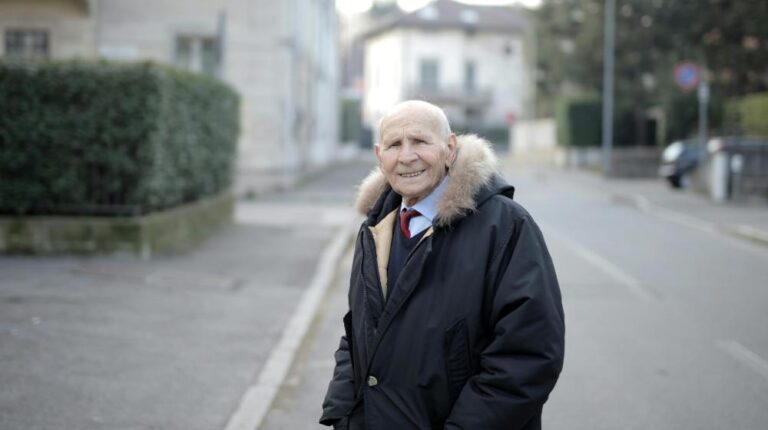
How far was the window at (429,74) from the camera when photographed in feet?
260

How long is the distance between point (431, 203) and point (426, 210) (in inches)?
1.3

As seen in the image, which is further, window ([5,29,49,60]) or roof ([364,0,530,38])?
roof ([364,0,530,38])

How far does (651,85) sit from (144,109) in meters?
33.1

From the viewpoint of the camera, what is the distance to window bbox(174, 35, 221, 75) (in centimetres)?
2545

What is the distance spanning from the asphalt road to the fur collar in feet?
9.78

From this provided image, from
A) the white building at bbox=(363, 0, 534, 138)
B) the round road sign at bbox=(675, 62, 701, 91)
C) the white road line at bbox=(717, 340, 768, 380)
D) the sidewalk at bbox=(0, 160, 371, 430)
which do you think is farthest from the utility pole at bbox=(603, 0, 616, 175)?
the white building at bbox=(363, 0, 534, 138)

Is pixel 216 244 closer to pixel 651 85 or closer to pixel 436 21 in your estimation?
pixel 651 85

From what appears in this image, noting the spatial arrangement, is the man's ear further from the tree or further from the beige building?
the tree

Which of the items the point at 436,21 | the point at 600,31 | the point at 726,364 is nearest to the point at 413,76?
the point at 436,21

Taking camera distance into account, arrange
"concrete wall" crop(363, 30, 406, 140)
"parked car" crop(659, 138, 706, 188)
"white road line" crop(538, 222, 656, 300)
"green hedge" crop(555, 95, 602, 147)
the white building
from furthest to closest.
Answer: the white building < "concrete wall" crop(363, 30, 406, 140) < "green hedge" crop(555, 95, 602, 147) < "parked car" crop(659, 138, 706, 188) < "white road line" crop(538, 222, 656, 300)

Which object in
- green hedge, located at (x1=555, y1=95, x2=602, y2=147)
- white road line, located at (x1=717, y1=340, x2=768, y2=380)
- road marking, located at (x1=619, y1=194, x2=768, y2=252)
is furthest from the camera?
green hedge, located at (x1=555, y1=95, x2=602, y2=147)

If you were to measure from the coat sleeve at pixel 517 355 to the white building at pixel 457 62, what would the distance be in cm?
7517

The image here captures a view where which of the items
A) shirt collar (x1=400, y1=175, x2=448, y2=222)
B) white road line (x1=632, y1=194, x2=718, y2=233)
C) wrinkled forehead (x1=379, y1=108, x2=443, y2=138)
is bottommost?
white road line (x1=632, y1=194, x2=718, y2=233)

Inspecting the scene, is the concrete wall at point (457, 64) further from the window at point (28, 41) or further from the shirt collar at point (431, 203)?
the shirt collar at point (431, 203)
